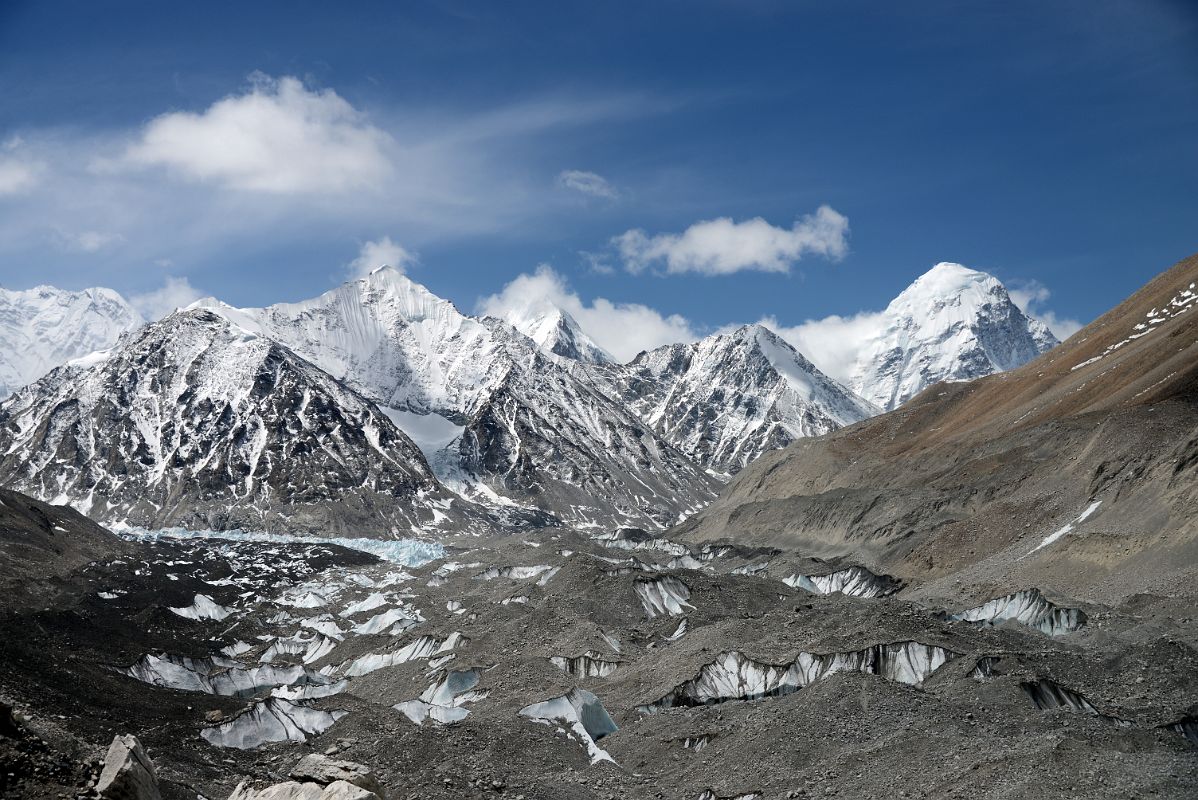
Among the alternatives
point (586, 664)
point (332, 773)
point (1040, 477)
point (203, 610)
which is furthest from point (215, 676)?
point (1040, 477)

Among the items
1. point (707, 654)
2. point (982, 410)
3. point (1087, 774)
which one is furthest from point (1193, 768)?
point (982, 410)

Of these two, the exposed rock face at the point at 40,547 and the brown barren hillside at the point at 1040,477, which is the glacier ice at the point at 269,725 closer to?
the brown barren hillside at the point at 1040,477

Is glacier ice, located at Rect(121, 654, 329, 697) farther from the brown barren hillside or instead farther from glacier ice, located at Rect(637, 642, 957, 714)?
the brown barren hillside

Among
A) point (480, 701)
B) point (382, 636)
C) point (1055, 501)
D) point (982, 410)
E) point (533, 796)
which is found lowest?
point (533, 796)

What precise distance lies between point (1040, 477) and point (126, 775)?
287 feet

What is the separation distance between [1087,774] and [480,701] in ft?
99.5

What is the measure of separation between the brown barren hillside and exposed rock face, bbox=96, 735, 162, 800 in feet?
175

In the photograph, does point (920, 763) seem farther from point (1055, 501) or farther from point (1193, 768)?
point (1055, 501)

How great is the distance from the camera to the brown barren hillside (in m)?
69.8

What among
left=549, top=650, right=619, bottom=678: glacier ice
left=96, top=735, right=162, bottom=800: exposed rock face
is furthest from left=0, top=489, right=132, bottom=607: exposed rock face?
left=96, top=735, right=162, bottom=800: exposed rock face

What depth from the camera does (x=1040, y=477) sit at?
95.1 meters

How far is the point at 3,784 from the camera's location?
2458 cm

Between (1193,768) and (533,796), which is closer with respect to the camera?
(1193,768)

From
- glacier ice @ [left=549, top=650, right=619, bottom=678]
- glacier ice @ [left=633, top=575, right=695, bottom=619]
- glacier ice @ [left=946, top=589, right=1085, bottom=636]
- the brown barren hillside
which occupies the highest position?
the brown barren hillside
